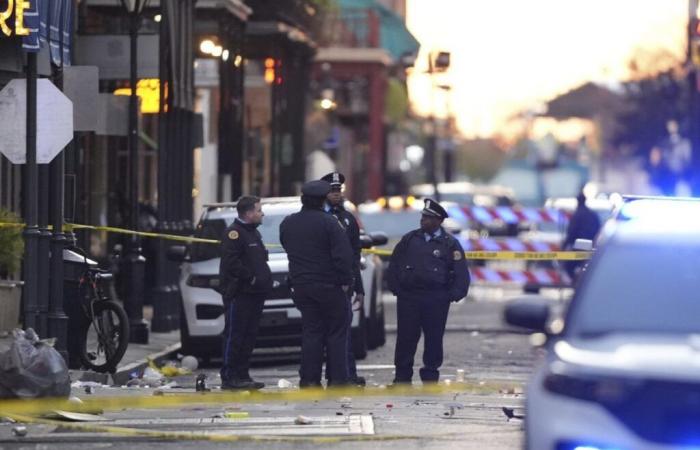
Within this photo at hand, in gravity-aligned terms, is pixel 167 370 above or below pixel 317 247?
below

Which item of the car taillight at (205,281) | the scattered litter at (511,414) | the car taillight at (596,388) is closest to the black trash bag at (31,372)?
the scattered litter at (511,414)

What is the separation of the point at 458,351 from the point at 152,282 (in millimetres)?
7130

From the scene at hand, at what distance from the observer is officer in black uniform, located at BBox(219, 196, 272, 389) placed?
16953 millimetres

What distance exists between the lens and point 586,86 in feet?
477

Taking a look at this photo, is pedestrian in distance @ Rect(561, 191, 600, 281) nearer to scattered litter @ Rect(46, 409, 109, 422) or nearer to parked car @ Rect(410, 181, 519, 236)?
scattered litter @ Rect(46, 409, 109, 422)

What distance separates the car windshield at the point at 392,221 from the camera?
36.1 meters

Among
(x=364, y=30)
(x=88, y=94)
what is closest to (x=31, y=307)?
(x=88, y=94)

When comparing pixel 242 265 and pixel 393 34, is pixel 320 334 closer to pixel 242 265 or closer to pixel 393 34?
pixel 242 265

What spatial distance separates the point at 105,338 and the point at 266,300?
93.0 inches

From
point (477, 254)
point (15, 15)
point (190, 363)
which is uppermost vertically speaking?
point (15, 15)

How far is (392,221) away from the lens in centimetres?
3631

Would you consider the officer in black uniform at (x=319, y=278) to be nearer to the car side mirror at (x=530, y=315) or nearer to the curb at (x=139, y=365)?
the curb at (x=139, y=365)

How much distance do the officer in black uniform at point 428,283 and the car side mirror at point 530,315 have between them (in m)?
7.26

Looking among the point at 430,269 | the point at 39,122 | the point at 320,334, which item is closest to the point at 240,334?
the point at 320,334
